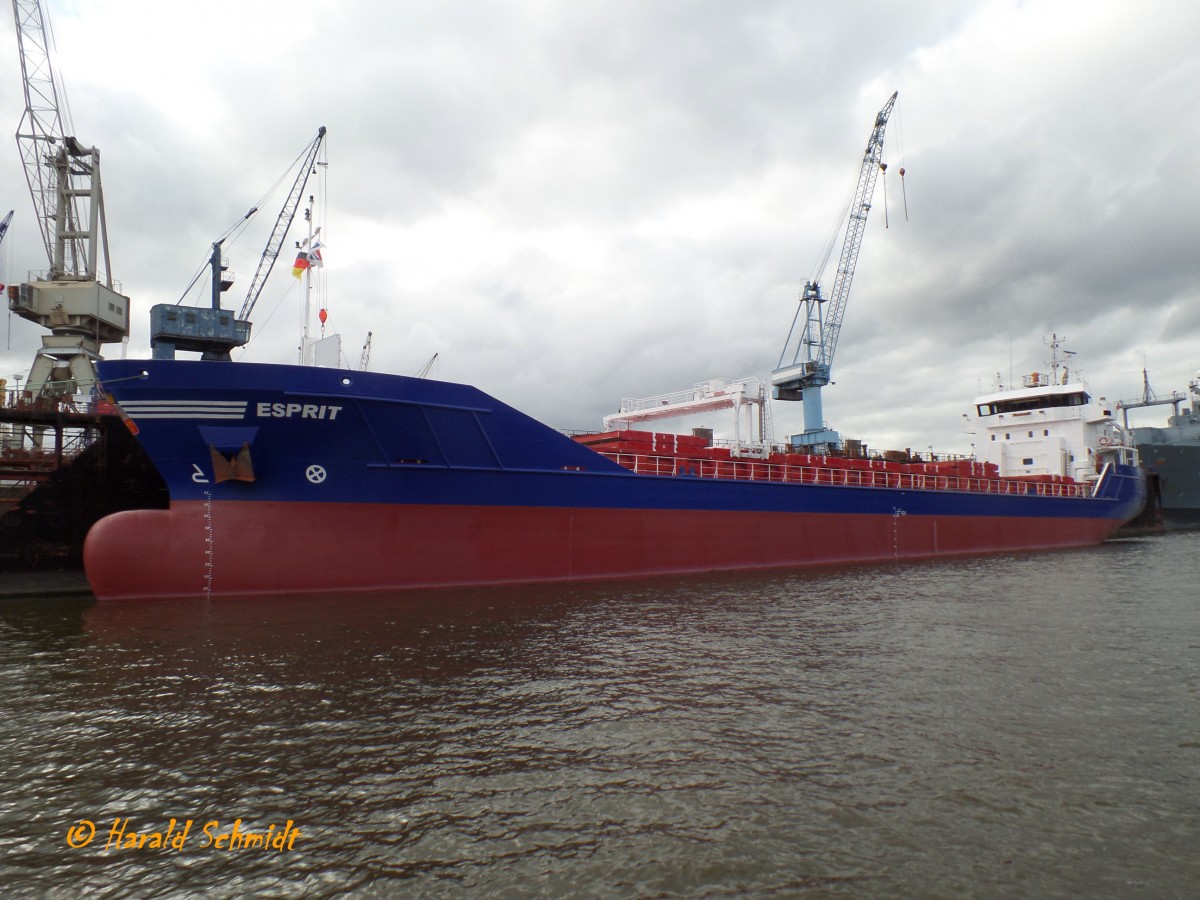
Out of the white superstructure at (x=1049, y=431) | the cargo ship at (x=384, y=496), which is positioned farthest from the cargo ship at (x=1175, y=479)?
the cargo ship at (x=384, y=496)

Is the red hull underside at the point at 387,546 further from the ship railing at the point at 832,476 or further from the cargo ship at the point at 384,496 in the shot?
the ship railing at the point at 832,476

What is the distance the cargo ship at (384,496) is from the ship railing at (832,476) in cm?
15

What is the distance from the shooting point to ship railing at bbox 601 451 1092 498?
17953 mm

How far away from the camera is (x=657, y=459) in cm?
1816

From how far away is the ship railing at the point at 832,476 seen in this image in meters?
18.0

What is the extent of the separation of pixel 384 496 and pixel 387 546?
3.42ft

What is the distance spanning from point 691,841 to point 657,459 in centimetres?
1436

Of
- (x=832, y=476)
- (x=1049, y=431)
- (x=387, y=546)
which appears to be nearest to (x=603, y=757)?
(x=387, y=546)

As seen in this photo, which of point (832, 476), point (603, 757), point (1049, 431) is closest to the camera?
point (603, 757)

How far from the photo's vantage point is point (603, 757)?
523 centimetres

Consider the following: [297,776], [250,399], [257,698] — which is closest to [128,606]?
[250,399]

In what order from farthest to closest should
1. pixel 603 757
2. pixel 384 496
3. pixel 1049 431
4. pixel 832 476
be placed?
1. pixel 1049 431
2. pixel 832 476
3. pixel 384 496
4. pixel 603 757

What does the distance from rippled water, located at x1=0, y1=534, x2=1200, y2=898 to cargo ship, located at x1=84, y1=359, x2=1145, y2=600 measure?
256 centimetres

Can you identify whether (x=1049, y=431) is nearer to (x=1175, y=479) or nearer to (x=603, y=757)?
(x=1175, y=479)
